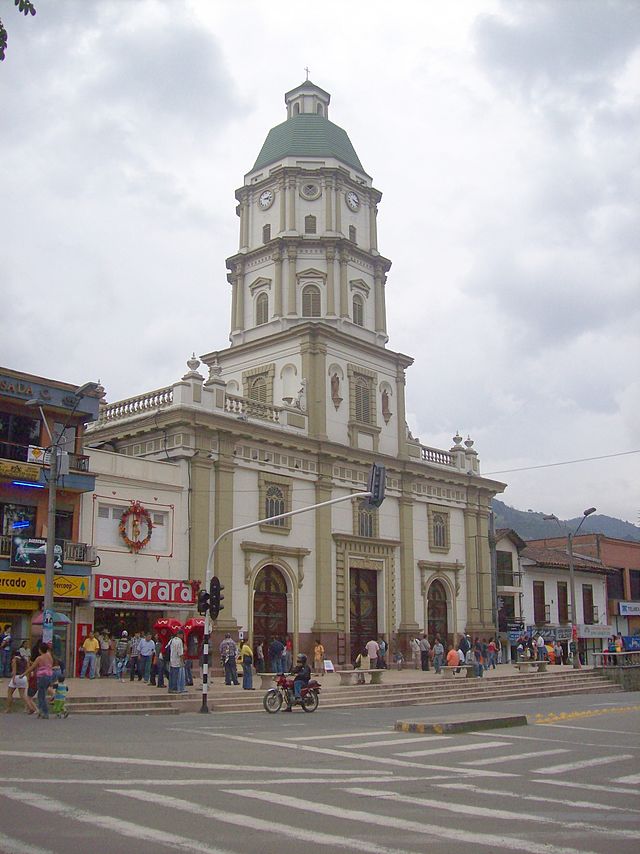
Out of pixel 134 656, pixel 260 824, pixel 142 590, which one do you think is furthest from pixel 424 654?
pixel 260 824

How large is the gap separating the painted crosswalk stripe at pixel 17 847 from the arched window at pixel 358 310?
40013 millimetres

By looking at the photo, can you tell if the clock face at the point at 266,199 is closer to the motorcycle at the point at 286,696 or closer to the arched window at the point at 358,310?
the arched window at the point at 358,310

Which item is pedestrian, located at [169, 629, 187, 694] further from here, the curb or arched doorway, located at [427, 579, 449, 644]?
arched doorway, located at [427, 579, 449, 644]

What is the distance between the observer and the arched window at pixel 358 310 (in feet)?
156

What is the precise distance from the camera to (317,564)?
4141 centimetres

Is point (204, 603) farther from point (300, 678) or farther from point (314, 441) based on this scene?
point (314, 441)

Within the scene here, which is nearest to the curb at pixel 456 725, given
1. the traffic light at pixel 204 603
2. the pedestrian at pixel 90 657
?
A: the traffic light at pixel 204 603

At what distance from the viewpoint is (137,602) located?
33875 mm

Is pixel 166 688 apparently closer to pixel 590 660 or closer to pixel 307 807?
pixel 307 807

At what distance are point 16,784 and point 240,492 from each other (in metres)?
26.9

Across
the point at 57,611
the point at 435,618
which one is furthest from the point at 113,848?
the point at 435,618

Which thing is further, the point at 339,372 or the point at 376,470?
the point at 339,372

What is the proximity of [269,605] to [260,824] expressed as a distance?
30041 mm

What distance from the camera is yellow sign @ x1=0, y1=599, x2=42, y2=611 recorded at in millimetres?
30673
